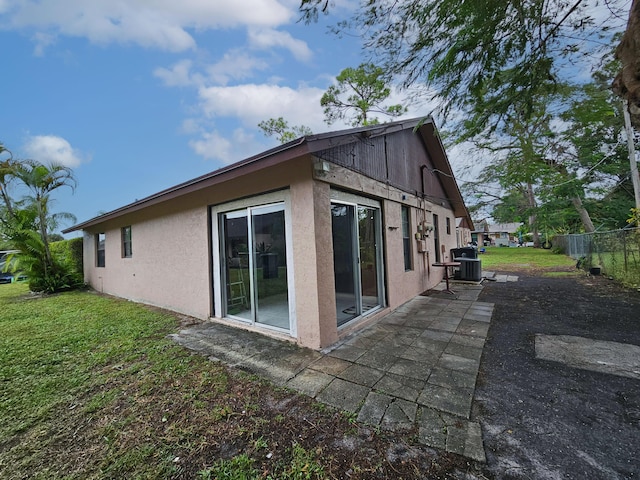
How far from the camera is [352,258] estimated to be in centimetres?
437

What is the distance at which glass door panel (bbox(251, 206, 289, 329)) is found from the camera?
3895 mm

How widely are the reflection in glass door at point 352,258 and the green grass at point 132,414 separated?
211cm

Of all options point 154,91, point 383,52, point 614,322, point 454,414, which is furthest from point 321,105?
point 454,414

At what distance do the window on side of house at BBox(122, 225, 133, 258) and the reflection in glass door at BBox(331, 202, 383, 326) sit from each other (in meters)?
6.64

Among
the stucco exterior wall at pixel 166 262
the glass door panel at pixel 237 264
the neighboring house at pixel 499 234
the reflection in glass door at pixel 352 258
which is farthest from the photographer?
the neighboring house at pixel 499 234

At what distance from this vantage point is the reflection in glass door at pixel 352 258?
13.9ft

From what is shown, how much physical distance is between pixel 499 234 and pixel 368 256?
59357 millimetres

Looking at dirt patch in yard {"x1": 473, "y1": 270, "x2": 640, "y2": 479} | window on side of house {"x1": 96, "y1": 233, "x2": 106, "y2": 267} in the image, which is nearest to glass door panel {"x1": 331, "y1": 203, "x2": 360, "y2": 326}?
dirt patch in yard {"x1": 473, "y1": 270, "x2": 640, "y2": 479}

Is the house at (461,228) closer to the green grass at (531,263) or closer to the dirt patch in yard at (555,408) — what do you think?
the green grass at (531,263)

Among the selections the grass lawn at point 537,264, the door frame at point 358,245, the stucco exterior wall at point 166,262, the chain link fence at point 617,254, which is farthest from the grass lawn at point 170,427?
the grass lawn at point 537,264

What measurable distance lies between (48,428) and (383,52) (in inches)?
226

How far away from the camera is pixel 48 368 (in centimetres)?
316

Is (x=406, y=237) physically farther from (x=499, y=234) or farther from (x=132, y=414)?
(x=499, y=234)

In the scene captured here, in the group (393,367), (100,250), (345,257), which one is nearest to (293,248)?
(345,257)
